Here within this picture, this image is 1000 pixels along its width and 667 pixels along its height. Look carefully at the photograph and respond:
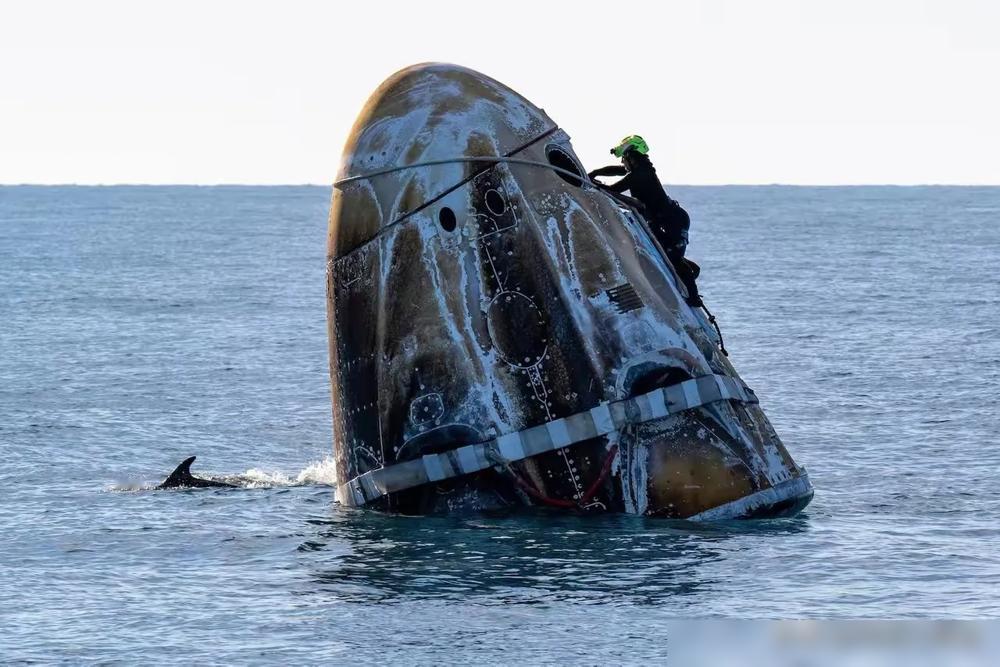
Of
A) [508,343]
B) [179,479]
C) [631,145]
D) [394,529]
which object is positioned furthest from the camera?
[179,479]

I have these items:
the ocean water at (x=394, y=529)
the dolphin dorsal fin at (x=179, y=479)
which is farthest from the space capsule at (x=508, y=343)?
the dolphin dorsal fin at (x=179, y=479)

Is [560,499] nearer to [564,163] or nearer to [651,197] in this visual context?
[564,163]

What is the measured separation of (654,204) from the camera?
17.9 meters

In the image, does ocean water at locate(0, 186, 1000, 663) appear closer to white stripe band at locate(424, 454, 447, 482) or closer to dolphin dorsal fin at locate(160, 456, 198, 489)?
dolphin dorsal fin at locate(160, 456, 198, 489)

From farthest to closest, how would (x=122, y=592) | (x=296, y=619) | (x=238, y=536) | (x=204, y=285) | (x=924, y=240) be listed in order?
1. (x=924, y=240)
2. (x=204, y=285)
3. (x=238, y=536)
4. (x=122, y=592)
5. (x=296, y=619)

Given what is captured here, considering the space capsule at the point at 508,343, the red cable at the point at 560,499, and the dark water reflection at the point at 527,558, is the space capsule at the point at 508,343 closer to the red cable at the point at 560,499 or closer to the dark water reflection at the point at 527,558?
the red cable at the point at 560,499

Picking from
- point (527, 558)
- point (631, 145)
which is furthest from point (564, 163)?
point (527, 558)

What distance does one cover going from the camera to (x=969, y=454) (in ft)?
78.2

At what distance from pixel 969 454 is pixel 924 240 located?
252 ft

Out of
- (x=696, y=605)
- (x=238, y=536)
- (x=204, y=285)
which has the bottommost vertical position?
(x=696, y=605)

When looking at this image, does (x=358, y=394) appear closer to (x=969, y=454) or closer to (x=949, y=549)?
(x=949, y=549)

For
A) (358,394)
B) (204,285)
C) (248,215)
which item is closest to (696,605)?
(358,394)

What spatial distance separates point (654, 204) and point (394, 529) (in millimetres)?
4389

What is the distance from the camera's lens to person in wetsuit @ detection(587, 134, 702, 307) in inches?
701
